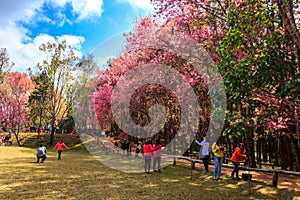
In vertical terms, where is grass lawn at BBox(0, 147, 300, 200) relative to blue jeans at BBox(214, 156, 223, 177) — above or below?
below

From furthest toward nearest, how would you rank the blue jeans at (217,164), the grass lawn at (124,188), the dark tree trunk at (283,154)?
the dark tree trunk at (283,154)
the blue jeans at (217,164)
the grass lawn at (124,188)

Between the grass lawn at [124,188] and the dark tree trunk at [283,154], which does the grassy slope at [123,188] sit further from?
the dark tree trunk at [283,154]

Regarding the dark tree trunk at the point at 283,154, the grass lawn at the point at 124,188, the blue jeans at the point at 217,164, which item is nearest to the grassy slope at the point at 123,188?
the grass lawn at the point at 124,188

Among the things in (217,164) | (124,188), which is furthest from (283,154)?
(124,188)

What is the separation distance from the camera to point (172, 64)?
15.5m

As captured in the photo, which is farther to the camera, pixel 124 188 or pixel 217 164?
pixel 217 164

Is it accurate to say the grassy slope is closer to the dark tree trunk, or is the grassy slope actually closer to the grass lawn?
the grass lawn

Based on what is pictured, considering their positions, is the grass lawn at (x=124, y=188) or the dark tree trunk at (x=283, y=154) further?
the dark tree trunk at (x=283, y=154)

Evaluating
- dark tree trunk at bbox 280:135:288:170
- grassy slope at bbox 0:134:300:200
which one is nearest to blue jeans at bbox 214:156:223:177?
grassy slope at bbox 0:134:300:200

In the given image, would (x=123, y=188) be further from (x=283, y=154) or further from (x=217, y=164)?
(x=283, y=154)

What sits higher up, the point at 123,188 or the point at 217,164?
the point at 217,164

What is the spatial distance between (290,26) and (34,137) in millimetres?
40918

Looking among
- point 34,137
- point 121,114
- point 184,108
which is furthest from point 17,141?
point 184,108

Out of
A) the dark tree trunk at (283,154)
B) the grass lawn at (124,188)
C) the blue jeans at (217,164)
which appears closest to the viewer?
the grass lawn at (124,188)
